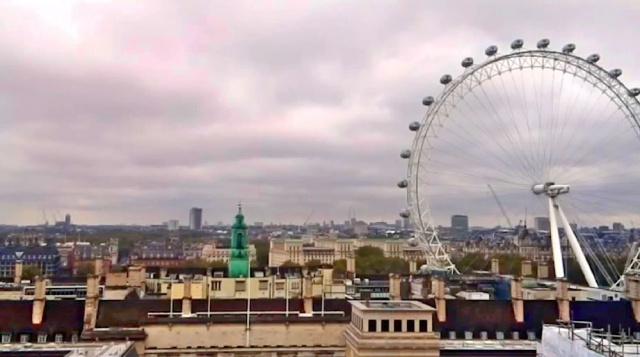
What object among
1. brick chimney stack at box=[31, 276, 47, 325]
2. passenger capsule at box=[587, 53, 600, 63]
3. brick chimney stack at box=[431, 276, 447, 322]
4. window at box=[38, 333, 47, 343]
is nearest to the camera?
window at box=[38, 333, 47, 343]

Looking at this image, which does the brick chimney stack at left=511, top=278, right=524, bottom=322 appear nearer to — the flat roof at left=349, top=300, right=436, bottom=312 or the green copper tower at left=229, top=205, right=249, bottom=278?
the flat roof at left=349, top=300, right=436, bottom=312

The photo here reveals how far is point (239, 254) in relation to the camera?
91.9m

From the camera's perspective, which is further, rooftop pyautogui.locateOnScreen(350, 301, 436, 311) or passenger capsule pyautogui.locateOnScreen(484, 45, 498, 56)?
passenger capsule pyautogui.locateOnScreen(484, 45, 498, 56)

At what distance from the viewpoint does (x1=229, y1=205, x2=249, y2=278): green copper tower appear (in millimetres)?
90294

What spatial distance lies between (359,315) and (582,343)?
1886cm

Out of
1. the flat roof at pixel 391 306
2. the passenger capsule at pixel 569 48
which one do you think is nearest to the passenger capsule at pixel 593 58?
the passenger capsule at pixel 569 48

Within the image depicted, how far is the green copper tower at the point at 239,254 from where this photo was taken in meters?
Answer: 90.3

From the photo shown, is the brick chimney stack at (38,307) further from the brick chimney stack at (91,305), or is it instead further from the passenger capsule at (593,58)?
the passenger capsule at (593,58)

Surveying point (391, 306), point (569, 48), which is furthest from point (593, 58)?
point (391, 306)

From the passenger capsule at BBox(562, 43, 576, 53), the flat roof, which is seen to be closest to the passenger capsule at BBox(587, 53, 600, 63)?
the passenger capsule at BBox(562, 43, 576, 53)

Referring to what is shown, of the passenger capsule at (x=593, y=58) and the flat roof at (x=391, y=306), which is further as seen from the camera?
the passenger capsule at (x=593, y=58)

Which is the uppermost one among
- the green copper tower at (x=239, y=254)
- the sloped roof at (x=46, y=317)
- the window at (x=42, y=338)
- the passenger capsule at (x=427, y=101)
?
the passenger capsule at (x=427, y=101)

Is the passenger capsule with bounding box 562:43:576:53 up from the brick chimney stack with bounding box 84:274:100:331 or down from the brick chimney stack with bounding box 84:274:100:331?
up

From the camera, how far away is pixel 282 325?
59.3 m
